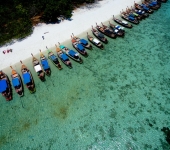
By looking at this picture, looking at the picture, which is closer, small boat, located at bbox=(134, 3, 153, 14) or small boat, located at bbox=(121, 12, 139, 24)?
small boat, located at bbox=(121, 12, 139, 24)

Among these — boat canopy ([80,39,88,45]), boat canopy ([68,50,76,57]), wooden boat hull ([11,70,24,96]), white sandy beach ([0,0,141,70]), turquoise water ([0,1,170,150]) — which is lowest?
turquoise water ([0,1,170,150])

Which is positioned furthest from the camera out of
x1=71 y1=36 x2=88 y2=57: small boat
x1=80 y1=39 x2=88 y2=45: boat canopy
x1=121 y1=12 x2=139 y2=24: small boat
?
x1=121 y1=12 x2=139 y2=24: small boat

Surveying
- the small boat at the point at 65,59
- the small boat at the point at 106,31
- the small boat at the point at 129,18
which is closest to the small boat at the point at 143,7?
the small boat at the point at 129,18

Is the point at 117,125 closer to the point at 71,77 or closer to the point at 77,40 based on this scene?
the point at 71,77

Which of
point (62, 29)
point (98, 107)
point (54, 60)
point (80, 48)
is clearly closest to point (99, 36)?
point (80, 48)

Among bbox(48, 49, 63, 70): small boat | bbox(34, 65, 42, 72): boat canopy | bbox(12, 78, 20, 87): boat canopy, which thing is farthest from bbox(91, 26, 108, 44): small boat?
bbox(12, 78, 20, 87): boat canopy

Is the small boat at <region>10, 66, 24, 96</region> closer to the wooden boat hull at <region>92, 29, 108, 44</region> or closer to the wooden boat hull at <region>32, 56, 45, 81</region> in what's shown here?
the wooden boat hull at <region>32, 56, 45, 81</region>

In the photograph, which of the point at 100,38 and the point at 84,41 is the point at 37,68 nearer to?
the point at 84,41
